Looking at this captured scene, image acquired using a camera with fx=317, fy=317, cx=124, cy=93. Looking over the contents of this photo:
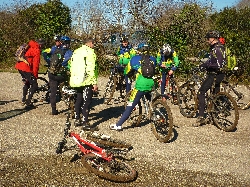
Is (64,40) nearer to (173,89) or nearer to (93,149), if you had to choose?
(173,89)

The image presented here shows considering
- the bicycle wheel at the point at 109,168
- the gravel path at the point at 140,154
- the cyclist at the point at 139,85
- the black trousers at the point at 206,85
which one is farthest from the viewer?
the black trousers at the point at 206,85

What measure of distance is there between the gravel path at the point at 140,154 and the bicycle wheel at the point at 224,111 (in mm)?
194

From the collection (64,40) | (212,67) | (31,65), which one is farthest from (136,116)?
(31,65)

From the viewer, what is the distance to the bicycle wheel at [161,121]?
20.4 ft

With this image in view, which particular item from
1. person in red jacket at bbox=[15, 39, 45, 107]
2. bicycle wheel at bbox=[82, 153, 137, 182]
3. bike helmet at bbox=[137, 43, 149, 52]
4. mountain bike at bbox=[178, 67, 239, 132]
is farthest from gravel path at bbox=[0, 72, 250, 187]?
bike helmet at bbox=[137, 43, 149, 52]

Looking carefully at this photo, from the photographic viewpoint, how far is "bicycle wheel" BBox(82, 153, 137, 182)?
15.0 feet

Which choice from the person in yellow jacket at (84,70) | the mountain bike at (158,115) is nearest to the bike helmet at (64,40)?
the person in yellow jacket at (84,70)

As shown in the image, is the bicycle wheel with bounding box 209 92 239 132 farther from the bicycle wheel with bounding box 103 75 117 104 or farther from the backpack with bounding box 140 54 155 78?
the bicycle wheel with bounding box 103 75 117 104

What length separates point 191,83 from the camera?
834cm

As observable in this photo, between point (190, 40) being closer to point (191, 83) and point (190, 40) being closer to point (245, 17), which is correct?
point (245, 17)

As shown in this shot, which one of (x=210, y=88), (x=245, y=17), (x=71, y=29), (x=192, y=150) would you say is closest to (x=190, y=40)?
(x=245, y=17)

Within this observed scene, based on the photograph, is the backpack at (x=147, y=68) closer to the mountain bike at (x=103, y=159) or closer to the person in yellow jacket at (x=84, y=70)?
the person in yellow jacket at (x=84, y=70)

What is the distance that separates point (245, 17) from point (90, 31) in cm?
856

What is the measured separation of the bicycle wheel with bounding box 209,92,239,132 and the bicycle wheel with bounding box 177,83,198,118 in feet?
2.97
